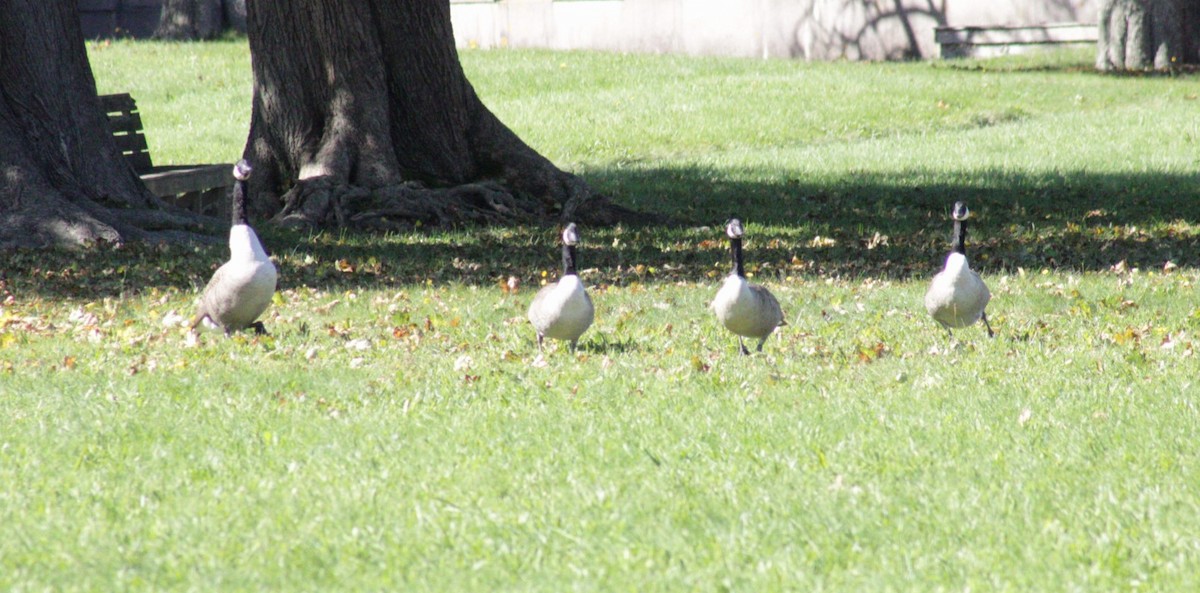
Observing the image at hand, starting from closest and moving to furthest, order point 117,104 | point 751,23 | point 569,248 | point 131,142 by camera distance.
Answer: point 569,248
point 117,104
point 131,142
point 751,23

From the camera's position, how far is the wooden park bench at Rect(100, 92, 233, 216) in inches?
570

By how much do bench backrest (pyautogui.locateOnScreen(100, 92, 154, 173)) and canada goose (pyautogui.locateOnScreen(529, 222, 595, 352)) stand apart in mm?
8610

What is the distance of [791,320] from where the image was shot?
29.7 feet

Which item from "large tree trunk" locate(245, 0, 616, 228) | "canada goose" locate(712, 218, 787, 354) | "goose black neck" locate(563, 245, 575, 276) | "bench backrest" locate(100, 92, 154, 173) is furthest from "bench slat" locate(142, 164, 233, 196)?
"canada goose" locate(712, 218, 787, 354)

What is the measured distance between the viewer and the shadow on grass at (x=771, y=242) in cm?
1103

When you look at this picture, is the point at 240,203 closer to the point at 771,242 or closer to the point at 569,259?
the point at 569,259

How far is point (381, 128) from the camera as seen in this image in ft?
47.4

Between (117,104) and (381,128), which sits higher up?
(117,104)

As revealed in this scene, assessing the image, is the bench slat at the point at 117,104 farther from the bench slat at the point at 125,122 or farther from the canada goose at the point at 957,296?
the canada goose at the point at 957,296

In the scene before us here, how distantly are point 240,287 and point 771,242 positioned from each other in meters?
6.36

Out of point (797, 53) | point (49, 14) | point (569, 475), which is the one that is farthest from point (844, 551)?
point (797, 53)

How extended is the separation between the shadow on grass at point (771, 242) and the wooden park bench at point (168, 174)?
2.18 metres

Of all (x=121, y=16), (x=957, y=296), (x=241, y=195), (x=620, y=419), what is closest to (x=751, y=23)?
(x=121, y=16)

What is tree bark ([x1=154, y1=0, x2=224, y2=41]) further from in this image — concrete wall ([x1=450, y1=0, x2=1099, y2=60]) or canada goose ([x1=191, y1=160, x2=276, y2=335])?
canada goose ([x1=191, y1=160, x2=276, y2=335])
